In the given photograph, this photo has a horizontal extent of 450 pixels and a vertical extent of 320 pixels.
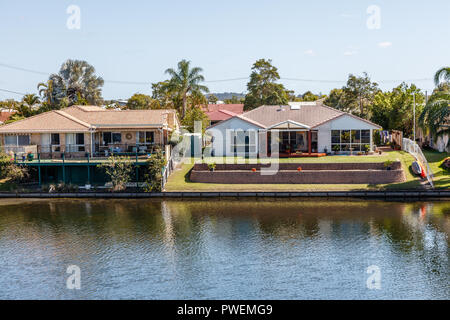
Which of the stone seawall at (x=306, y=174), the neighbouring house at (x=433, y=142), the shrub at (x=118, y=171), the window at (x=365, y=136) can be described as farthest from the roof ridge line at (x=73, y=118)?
the neighbouring house at (x=433, y=142)

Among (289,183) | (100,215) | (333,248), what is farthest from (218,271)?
(289,183)

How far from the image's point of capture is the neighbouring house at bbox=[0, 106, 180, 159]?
135 feet

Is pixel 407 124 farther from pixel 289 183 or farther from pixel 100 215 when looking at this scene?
pixel 100 215

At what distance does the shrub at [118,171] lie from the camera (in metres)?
36.5

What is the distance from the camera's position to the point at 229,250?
22.6 metres

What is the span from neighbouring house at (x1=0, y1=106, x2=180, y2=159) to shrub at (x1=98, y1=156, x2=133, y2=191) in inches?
136

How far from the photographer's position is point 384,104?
54281 millimetres

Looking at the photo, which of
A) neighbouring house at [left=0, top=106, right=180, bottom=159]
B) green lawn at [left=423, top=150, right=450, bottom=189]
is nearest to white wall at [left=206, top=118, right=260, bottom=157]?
neighbouring house at [left=0, top=106, right=180, bottom=159]

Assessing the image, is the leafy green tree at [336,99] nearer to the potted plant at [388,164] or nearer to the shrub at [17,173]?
the potted plant at [388,164]

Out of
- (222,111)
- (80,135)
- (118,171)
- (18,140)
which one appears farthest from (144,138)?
(222,111)

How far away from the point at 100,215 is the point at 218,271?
12.9 m

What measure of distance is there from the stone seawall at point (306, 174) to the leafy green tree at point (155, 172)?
2735 mm

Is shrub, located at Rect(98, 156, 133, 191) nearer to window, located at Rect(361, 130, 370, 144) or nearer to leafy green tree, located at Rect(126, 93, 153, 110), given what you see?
window, located at Rect(361, 130, 370, 144)

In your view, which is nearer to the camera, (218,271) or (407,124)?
(218,271)
